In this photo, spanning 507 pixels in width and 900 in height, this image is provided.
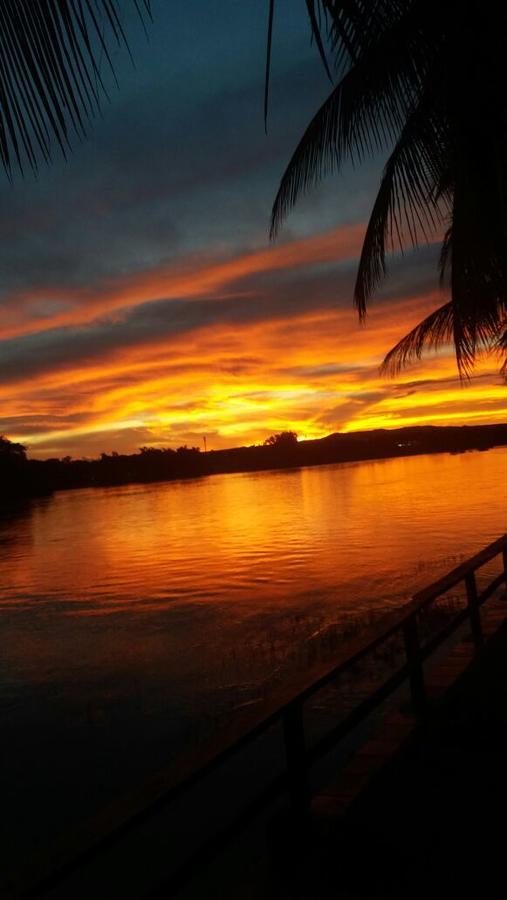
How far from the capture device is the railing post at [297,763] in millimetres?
3404

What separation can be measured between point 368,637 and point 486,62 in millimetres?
3096

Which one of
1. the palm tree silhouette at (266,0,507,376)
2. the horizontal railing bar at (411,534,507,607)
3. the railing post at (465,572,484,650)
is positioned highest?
the palm tree silhouette at (266,0,507,376)

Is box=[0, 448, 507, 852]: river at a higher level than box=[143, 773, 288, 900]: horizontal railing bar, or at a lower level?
lower

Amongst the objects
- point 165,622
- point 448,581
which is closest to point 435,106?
point 448,581

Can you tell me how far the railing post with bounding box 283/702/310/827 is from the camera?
340 cm

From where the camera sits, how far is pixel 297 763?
3453mm

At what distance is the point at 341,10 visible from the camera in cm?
249

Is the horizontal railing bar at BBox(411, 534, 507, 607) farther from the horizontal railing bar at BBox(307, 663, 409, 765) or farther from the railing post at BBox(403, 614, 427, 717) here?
the horizontal railing bar at BBox(307, 663, 409, 765)

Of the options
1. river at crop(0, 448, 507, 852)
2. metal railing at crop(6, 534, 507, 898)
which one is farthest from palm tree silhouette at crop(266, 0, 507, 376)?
river at crop(0, 448, 507, 852)

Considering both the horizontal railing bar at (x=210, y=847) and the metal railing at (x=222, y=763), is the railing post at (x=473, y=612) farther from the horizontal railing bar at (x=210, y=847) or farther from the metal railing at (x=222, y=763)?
the horizontal railing bar at (x=210, y=847)

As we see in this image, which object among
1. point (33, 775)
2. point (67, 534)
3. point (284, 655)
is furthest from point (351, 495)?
point (33, 775)

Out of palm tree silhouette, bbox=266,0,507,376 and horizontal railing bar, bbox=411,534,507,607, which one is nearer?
palm tree silhouette, bbox=266,0,507,376

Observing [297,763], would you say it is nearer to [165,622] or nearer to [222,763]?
[222,763]

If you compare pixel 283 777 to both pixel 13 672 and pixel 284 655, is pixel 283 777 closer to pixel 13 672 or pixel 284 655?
pixel 284 655
